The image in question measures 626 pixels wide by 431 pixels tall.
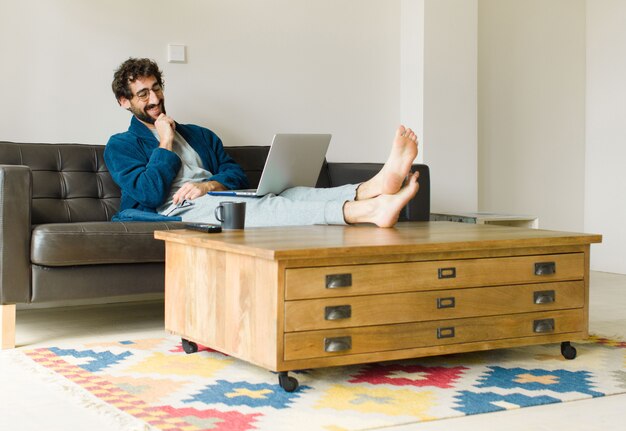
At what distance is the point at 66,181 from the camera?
385 cm

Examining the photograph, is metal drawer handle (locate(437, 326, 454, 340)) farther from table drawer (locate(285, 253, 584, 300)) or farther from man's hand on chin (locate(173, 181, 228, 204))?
man's hand on chin (locate(173, 181, 228, 204))

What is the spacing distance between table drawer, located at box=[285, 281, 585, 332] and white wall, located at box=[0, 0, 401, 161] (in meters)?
2.18

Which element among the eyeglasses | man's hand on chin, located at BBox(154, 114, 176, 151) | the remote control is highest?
the eyeglasses

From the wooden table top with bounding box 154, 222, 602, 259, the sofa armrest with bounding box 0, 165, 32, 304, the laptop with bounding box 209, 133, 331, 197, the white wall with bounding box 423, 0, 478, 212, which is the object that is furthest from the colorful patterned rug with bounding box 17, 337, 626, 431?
the white wall with bounding box 423, 0, 478, 212

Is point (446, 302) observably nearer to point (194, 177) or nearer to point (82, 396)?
point (82, 396)

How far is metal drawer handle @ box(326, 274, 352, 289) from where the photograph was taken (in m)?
2.43

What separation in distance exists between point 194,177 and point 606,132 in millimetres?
2964

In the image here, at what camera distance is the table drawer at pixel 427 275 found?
241 cm

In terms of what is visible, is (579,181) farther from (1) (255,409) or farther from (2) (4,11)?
(1) (255,409)

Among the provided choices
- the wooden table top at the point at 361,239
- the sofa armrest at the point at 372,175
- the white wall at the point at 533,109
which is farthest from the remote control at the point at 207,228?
the white wall at the point at 533,109

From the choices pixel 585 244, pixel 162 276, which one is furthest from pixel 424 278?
pixel 162 276

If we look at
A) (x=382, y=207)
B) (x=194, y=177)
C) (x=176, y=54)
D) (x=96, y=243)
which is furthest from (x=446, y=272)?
(x=176, y=54)

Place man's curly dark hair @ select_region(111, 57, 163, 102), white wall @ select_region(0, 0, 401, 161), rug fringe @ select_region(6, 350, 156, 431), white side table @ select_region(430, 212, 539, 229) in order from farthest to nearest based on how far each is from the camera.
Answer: white side table @ select_region(430, 212, 539, 229) → white wall @ select_region(0, 0, 401, 161) → man's curly dark hair @ select_region(111, 57, 163, 102) → rug fringe @ select_region(6, 350, 156, 431)

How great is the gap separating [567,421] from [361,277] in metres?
0.67
